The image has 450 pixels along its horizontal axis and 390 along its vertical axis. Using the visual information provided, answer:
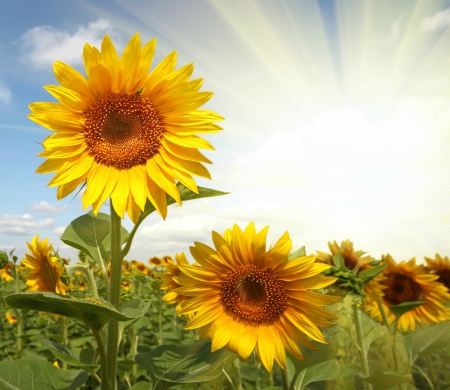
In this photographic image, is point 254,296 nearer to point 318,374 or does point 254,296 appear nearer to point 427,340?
point 318,374

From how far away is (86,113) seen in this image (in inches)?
93.4

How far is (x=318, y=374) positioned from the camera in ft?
8.90

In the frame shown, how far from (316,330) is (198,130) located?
1.26 m

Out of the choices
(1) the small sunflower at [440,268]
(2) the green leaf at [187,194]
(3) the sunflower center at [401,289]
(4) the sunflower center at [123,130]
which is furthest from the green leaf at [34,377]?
(1) the small sunflower at [440,268]

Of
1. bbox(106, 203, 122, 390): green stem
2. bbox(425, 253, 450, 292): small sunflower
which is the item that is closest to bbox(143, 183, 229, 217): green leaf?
bbox(106, 203, 122, 390): green stem

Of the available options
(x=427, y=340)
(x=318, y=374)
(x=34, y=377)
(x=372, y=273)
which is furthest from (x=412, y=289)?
(x=34, y=377)

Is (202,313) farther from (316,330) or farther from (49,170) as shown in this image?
(49,170)

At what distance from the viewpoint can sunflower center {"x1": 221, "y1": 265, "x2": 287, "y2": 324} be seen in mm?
2578

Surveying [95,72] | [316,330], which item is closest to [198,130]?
[95,72]

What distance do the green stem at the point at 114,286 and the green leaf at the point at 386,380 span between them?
156 cm

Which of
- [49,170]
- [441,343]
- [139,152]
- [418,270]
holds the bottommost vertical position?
[441,343]

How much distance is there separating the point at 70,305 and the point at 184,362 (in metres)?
0.71

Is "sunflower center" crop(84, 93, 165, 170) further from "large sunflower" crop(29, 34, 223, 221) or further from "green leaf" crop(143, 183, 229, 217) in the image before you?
"green leaf" crop(143, 183, 229, 217)

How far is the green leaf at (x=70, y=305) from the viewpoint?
168cm
